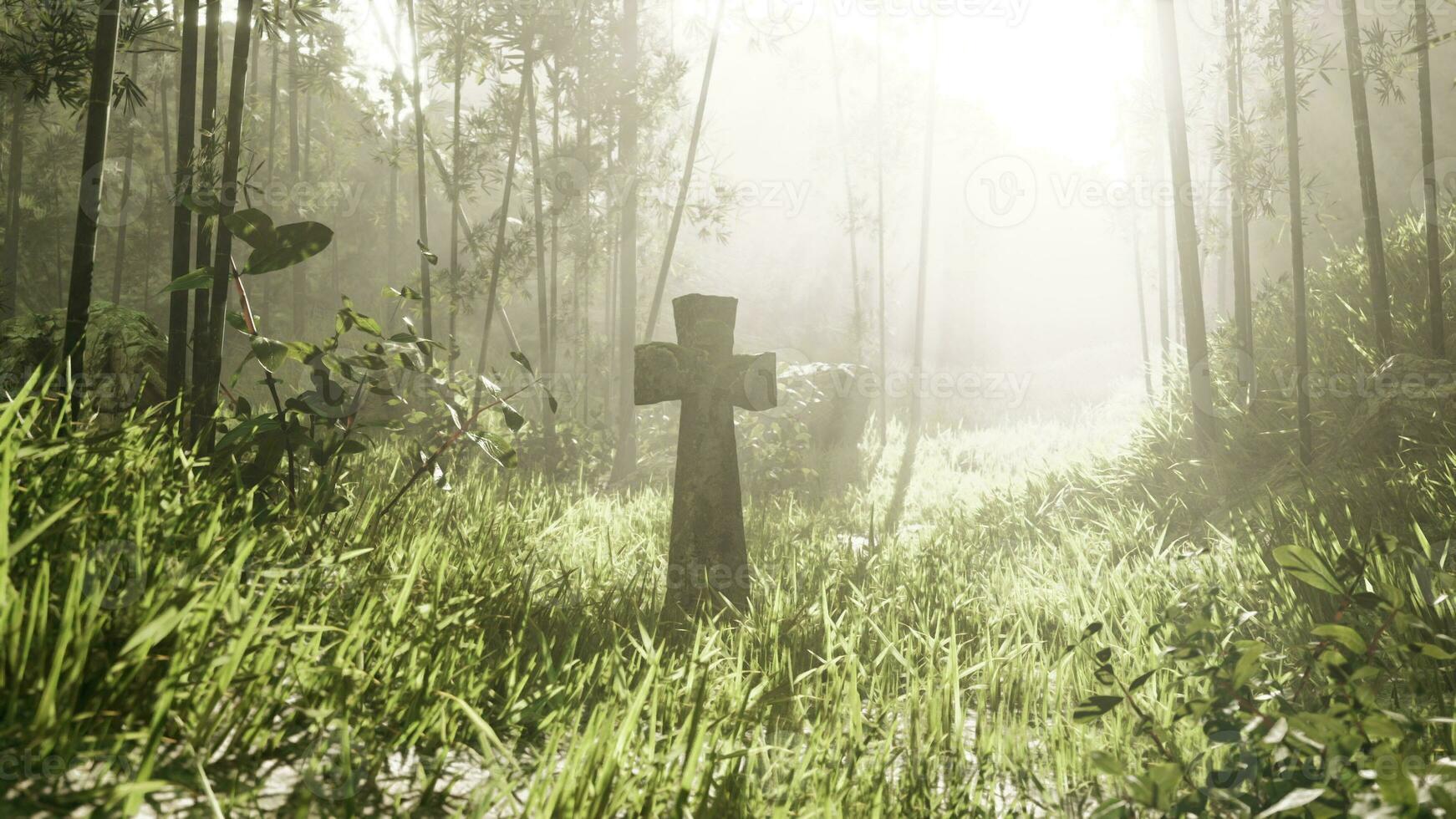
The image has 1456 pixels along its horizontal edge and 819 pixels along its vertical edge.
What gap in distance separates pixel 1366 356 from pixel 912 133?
1302 cm

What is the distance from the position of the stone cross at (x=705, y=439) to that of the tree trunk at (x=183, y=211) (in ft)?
5.68

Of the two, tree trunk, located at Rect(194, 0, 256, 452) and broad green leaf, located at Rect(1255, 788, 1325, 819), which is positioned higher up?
tree trunk, located at Rect(194, 0, 256, 452)

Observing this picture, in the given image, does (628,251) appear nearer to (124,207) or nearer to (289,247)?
(289,247)

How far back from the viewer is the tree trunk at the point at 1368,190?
468 cm

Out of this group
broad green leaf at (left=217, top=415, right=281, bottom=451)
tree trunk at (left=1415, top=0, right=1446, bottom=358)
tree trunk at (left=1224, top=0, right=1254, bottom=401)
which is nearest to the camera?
broad green leaf at (left=217, top=415, right=281, bottom=451)

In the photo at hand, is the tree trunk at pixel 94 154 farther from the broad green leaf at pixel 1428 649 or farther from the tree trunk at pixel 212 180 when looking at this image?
the broad green leaf at pixel 1428 649

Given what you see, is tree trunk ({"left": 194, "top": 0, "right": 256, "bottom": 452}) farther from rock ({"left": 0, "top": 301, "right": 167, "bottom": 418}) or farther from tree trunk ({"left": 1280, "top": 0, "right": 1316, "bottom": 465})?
tree trunk ({"left": 1280, "top": 0, "right": 1316, "bottom": 465})

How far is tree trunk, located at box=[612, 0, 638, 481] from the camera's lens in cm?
912

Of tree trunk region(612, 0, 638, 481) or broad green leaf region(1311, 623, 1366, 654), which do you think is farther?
tree trunk region(612, 0, 638, 481)

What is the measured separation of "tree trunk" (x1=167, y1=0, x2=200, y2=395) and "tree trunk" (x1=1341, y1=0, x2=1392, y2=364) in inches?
240

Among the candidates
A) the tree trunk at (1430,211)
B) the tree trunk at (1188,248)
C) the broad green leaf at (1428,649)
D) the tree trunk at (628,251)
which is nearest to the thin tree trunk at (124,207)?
the tree trunk at (628,251)

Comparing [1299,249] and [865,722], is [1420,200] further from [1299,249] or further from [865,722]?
[865,722]

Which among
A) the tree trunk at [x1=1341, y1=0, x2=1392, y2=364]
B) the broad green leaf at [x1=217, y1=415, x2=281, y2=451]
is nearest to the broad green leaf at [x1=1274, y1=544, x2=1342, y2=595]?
the broad green leaf at [x1=217, y1=415, x2=281, y2=451]

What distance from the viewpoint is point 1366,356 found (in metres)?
5.06
